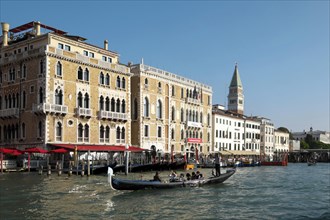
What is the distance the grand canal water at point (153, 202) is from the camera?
16.1 metres

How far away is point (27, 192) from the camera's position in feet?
68.1

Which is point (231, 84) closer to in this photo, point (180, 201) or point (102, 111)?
point (102, 111)

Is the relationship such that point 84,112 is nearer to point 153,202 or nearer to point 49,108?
point 49,108

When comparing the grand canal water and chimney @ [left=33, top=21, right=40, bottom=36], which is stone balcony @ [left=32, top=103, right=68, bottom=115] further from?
the grand canal water

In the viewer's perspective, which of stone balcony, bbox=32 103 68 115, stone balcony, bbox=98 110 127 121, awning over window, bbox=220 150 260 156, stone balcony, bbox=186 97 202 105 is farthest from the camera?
awning over window, bbox=220 150 260 156

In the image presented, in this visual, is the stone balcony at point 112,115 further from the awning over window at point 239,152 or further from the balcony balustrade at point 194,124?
the awning over window at point 239,152

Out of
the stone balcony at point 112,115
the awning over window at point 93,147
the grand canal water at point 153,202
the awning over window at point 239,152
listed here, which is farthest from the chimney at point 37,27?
the awning over window at point 239,152

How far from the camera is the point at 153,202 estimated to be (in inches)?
747

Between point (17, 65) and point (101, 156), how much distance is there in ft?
34.1

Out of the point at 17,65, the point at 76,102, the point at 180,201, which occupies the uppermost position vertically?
the point at 17,65

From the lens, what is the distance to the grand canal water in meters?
16.1

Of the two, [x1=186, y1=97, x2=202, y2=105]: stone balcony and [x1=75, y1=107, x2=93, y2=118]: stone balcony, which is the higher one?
[x1=186, y1=97, x2=202, y2=105]: stone balcony

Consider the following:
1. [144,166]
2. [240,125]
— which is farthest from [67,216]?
[240,125]

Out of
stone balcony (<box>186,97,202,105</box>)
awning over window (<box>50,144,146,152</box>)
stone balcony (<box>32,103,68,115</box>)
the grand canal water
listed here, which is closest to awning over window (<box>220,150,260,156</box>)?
stone balcony (<box>186,97,202,105</box>)
